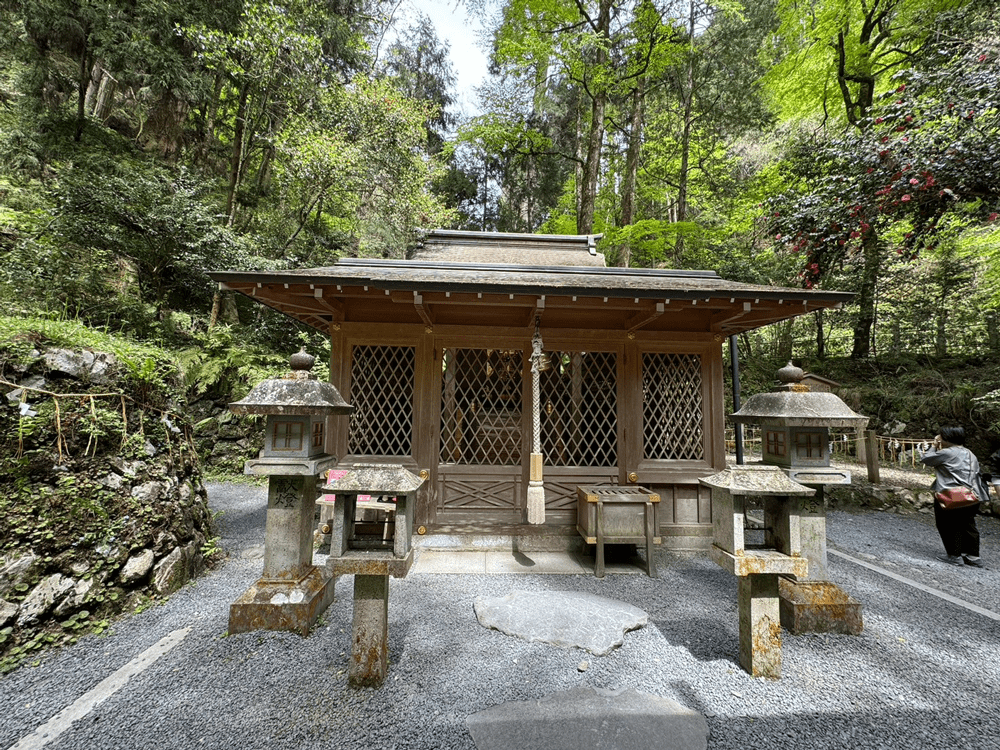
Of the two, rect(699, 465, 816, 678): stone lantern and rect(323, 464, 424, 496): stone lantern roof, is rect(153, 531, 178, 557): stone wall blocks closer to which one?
rect(323, 464, 424, 496): stone lantern roof

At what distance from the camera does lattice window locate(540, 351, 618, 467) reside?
17.4ft

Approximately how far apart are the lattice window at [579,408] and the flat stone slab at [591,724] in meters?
2.98

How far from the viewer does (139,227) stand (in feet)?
24.5

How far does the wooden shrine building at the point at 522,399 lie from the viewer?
5.09 metres

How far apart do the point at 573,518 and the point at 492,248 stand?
18.9ft

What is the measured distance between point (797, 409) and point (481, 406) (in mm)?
3519

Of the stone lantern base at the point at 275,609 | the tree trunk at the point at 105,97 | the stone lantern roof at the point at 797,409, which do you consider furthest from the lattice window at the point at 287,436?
the tree trunk at the point at 105,97

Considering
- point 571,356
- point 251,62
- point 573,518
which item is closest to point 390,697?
point 573,518

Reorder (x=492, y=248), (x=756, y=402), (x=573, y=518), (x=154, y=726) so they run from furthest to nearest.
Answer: (x=492, y=248)
(x=573, y=518)
(x=756, y=402)
(x=154, y=726)

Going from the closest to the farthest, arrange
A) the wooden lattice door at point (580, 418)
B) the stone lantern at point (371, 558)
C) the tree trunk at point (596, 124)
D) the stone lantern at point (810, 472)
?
the stone lantern at point (371, 558) < the stone lantern at point (810, 472) < the wooden lattice door at point (580, 418) < the tree trunk at point (596, 124)

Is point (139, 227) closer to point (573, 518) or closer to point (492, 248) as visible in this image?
point (492, 248)

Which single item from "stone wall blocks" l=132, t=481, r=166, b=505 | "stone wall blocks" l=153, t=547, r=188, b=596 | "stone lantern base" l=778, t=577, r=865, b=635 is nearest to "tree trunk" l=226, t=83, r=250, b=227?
"stone wall blocks" l=132, t=481, r=166, b=505

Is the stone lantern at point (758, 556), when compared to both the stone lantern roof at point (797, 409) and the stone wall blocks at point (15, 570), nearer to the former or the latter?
the stone lantern roof at point (797, 409)

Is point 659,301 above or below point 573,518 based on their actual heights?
above
